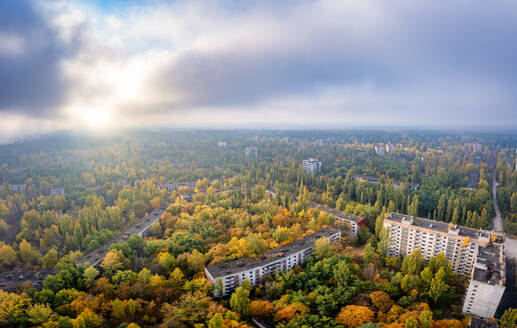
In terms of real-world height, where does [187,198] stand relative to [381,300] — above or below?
above

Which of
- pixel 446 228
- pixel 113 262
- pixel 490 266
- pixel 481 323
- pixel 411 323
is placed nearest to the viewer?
pixel 411 323

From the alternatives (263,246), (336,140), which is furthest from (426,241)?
(336,140)

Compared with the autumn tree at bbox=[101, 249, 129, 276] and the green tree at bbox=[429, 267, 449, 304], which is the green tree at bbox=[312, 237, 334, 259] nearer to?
the green tree at bbox=[429, 267, 449, 304]

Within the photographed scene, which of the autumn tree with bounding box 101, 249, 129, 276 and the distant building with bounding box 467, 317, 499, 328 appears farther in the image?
the autumn tree with bounding box 101, 249, 129, 276

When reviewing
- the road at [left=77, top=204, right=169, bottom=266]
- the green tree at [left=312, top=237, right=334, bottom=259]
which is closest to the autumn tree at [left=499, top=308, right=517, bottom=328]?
the green tree at [left=312, top=237, right=334, bottom=259]

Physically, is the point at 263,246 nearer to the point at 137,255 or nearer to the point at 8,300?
the point at 137,255

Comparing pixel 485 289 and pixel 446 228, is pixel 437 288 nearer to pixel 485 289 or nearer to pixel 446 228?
pixel 485 289

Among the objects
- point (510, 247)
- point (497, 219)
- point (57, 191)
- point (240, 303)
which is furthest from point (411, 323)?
point (57, 191)

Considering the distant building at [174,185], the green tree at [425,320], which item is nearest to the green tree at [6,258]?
the distant building at [174,185]
